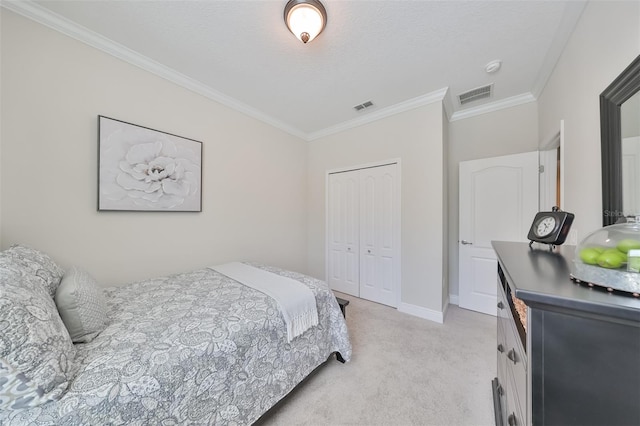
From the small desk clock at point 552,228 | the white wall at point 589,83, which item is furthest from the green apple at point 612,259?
the white wall at point 589,83

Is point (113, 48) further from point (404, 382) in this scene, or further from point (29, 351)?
point (404, 382)

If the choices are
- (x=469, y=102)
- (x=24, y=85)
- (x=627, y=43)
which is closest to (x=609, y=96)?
(x=627, y=43)

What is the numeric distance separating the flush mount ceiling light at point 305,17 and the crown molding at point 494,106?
7.80ft

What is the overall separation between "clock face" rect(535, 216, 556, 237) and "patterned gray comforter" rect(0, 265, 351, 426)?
141 cm

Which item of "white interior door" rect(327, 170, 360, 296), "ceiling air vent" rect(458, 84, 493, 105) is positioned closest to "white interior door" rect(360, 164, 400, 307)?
"white interior door" rect(327, 170, 360, 296)

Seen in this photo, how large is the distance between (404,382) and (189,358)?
1.53 m

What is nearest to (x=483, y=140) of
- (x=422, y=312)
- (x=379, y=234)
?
(x=379, y=234)

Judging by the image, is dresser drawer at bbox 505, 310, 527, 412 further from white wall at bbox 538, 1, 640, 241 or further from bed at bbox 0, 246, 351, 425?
bed at bbox 0, 246, 351, 425

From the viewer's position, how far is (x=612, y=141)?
1.10 m

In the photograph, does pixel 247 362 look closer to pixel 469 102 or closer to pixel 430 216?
pixel 430 216

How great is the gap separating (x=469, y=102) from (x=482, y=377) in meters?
2.95

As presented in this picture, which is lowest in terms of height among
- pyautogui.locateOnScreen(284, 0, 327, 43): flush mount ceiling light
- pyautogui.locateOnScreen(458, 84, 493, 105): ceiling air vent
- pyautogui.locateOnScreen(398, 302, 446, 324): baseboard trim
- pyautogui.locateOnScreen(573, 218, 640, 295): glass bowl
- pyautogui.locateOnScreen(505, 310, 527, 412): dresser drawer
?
pyautogui.locateOnScreen(398, 302, 446, 324): baseboard trim

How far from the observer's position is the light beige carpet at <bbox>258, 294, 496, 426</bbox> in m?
1.40

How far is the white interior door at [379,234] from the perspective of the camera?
2.95 meters
